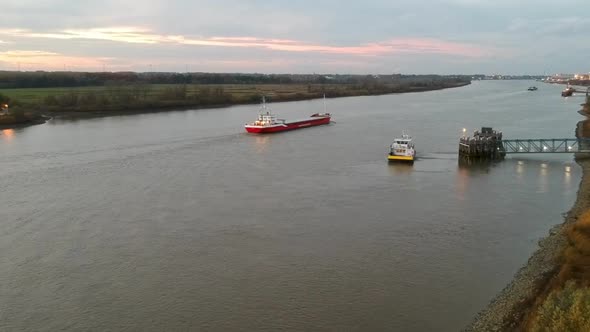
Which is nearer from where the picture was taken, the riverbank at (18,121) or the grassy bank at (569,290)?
the grassy bank at (569,290)

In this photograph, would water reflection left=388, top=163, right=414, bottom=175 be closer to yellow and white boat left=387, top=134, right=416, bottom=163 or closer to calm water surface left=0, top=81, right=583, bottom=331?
calm water surface left=0, top=81, right=583, bottom=331

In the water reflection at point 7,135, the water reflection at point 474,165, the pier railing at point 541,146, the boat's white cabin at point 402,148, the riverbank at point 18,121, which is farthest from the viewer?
the riverbank at point 18,121

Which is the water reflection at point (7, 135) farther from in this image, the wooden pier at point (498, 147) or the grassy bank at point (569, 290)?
the grassy bank at point (569, 290)

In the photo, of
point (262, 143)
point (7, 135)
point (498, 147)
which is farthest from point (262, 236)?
point (7, 135)

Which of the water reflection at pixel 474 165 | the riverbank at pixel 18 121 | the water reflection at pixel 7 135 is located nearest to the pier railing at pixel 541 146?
the water reflection at pixel 474 165

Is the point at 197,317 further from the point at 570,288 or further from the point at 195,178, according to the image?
the point at 195,178

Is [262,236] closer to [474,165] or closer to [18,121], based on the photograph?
[474,165]
